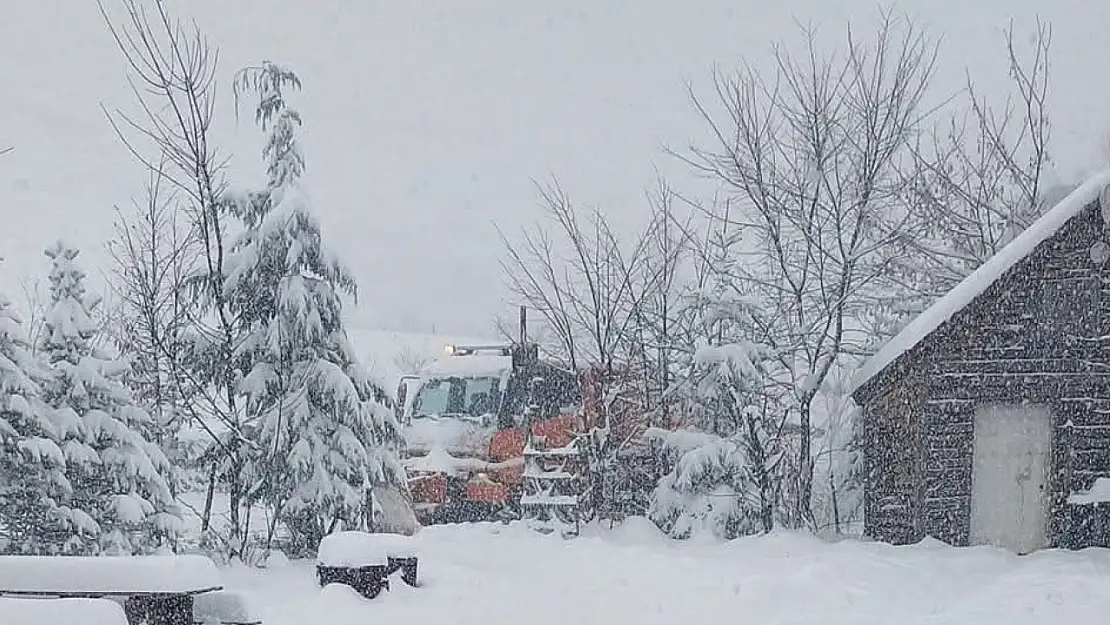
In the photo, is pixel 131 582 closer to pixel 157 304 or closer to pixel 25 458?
pixel 25 458

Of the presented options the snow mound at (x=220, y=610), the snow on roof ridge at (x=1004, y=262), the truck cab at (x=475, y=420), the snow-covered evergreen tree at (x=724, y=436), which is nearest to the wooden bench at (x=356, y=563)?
the snow mound at (x=220, y=610)

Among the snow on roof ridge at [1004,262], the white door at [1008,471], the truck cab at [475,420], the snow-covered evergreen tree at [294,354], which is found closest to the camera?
the snow-covered evergreen tree at [294,354]

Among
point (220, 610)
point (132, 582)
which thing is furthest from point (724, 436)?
point (132, 582)

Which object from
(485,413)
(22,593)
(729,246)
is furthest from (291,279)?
(729,246)

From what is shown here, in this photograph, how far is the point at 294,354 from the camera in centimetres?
1143

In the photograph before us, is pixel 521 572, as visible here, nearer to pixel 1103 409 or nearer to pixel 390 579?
pixel 390 579

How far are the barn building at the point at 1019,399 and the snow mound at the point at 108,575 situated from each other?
30.1ft

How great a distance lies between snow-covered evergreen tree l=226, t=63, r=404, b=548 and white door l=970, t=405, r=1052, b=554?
21.4 feet

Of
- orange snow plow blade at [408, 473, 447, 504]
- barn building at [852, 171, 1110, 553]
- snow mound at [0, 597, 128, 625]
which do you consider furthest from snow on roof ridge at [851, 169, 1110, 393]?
snow mound at [0, 597, 128, 625]

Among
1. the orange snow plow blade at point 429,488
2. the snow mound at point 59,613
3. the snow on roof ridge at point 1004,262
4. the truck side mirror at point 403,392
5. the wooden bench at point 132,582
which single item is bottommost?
the orange snow plow blade at point 429,488

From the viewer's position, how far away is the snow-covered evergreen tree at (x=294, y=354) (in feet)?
36.7

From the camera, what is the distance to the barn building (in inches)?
492

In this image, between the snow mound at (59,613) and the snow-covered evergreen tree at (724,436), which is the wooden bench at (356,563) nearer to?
the snow mound at (59,613)

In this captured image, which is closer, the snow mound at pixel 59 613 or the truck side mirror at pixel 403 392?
the snow mound at pixel 59 613
